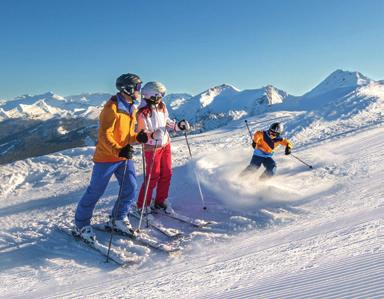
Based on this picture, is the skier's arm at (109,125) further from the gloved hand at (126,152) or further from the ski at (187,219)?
the ski at (187,219)

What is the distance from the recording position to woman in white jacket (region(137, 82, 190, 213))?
6.65m

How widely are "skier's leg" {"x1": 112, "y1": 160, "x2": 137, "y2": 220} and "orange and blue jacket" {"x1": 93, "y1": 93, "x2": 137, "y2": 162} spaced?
209mm

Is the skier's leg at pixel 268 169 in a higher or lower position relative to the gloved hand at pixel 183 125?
lower

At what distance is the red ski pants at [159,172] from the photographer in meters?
6.84

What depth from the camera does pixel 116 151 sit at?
5.86 metres

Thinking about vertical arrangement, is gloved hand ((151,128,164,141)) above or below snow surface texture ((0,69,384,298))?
above

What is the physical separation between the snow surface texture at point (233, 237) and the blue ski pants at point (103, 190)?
41cm

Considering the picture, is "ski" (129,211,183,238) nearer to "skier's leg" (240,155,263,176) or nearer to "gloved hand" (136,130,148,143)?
"gloved hand" (136,130,148,143)

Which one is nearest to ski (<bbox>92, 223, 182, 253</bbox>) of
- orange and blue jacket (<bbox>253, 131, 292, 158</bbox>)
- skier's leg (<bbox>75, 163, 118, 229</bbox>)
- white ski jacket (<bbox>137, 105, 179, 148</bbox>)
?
skier's leg (<bbox>75, 163, 118, 229</bbox>)

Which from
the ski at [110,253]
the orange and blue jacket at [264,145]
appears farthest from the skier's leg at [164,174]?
the orange and blue jacket at [264,145]

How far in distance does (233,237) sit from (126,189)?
1635 mm

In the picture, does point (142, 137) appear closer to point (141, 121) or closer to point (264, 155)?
point (141, 121)

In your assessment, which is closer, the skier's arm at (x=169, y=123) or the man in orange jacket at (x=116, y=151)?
the man in orange jacket at (x=116, y=151)

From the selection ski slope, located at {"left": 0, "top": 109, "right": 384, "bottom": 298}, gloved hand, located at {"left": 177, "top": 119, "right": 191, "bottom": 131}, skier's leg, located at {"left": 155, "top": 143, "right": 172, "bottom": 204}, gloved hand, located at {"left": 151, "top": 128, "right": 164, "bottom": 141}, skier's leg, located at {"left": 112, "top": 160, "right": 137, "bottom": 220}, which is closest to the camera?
ski slope, located at {"left": 0, "top": 109, "right": 384, "bottom": 298}
